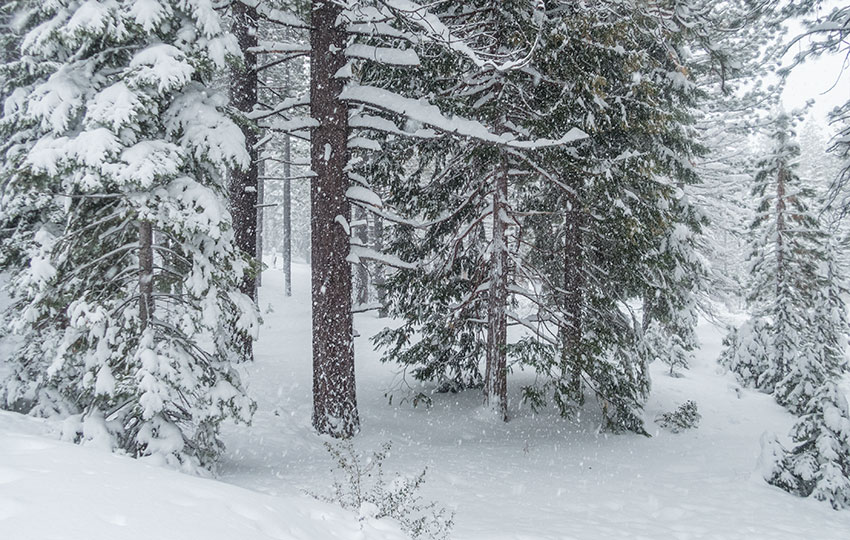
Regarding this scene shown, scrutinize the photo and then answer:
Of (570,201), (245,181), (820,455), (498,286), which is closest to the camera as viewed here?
(820,455)

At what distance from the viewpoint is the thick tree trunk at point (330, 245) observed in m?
9.04

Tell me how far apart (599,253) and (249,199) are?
787 cm

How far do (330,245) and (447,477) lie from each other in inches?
161

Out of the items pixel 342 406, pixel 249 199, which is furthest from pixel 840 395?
pixel 249 199

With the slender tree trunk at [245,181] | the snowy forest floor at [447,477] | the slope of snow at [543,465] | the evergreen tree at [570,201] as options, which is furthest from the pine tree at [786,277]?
the slender tree trunk at [245,181]

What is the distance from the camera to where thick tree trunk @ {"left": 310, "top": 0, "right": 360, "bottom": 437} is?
29.7 feet

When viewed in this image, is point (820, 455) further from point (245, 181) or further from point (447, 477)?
point (245, 181)

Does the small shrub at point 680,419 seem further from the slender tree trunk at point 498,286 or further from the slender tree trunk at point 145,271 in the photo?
the slender tree trunk at point 145,271

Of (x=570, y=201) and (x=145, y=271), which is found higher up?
(x=570, y=201)

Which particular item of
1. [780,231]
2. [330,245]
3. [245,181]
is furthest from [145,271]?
[780,231]

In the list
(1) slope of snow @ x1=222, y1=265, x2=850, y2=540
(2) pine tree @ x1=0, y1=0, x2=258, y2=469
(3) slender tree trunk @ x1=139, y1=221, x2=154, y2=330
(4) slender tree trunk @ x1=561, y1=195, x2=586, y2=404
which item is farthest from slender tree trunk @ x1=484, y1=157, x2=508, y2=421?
(3) slender tree trunk @ x1=139, y1=221, x2=154, y2=330

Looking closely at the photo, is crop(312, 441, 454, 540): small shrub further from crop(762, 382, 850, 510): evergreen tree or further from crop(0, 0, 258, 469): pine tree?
crop(762, 382, 850, 510): evergreen tree

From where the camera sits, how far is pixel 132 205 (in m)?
6.01

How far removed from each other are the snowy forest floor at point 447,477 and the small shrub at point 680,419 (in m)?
0.20
